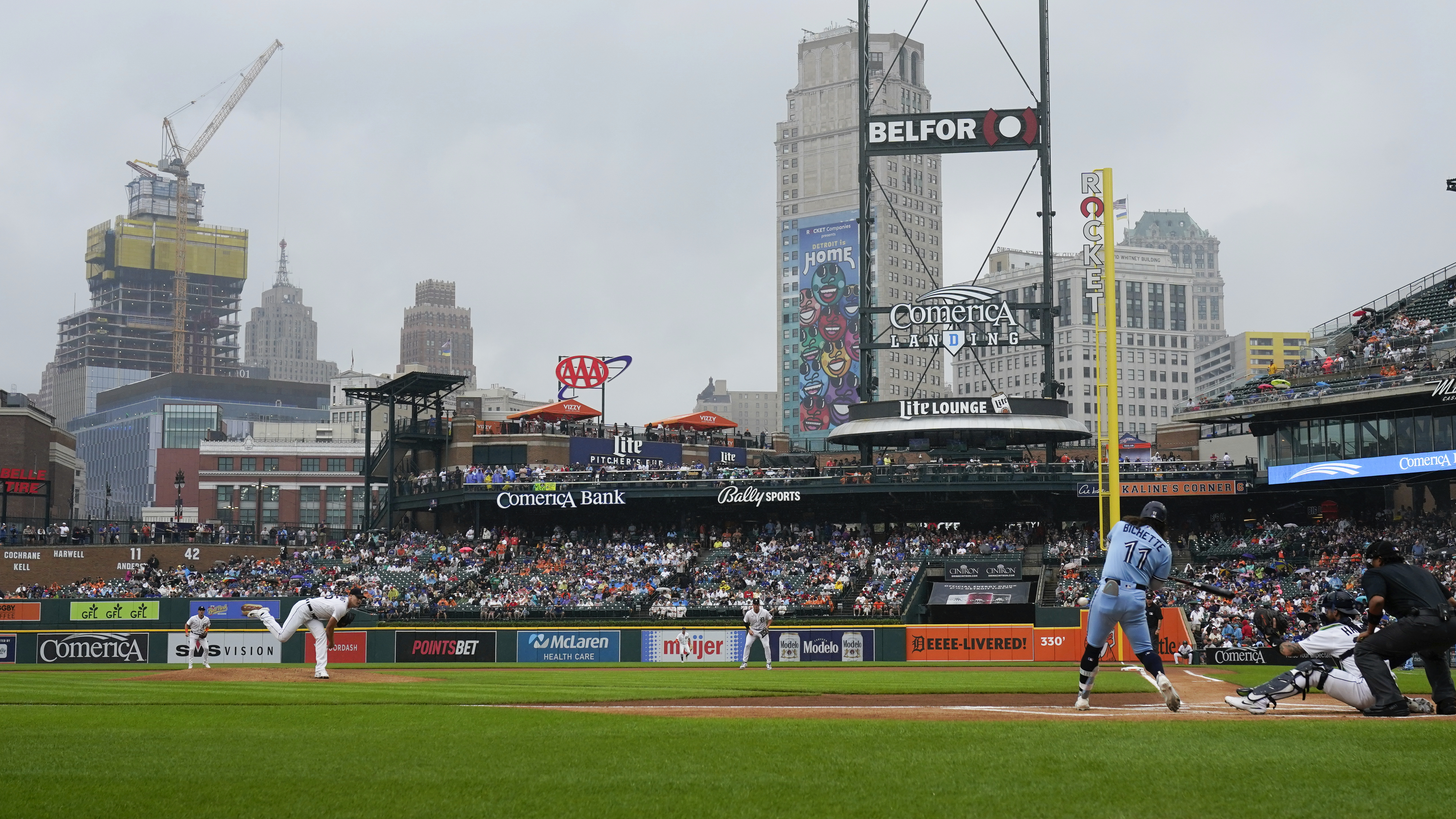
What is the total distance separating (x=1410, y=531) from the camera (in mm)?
50094

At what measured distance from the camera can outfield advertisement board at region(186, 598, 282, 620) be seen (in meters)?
50.2

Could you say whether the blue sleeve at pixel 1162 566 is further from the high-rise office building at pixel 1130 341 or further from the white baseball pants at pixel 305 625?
the high-rise office building at pixel 1130 341

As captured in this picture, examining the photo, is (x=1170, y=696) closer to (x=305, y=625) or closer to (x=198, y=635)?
(x=305, y=625)

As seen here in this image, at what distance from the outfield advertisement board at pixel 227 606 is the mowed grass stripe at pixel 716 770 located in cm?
3930

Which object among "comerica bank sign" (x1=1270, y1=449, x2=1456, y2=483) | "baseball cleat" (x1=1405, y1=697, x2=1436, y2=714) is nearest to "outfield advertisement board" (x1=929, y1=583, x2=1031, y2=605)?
"comerica bank sign" (x1=1270, y1=449, x2=1456, y2=483)

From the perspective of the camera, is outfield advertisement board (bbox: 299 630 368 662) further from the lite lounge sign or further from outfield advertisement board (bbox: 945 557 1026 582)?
the lite lounge sign

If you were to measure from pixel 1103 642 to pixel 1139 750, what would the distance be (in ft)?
15.9

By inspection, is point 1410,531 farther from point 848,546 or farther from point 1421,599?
point 1421,599

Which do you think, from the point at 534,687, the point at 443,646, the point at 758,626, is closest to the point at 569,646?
the point at 443,646

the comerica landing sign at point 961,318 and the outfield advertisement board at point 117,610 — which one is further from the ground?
the comerica landing sign at point 961,318

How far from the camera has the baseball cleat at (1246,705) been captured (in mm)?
13008

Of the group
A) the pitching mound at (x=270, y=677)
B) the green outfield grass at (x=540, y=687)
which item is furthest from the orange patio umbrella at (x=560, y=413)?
the pitching mound at (x=270, y=677)

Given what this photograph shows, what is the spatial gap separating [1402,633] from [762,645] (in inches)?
1169

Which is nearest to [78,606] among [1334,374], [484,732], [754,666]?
[754,666]
